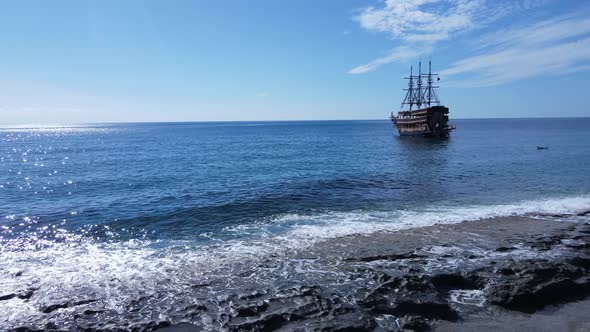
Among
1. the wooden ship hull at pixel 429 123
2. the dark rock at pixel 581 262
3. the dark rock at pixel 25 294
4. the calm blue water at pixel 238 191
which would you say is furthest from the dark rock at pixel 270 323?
the wooden ship hull at pixel 429 123

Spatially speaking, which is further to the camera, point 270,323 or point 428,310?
point 428,310

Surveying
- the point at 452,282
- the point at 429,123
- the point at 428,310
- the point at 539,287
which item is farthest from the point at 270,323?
the point at 429,123

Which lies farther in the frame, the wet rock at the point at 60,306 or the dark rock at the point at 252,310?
the wet rock at the point at 60,306

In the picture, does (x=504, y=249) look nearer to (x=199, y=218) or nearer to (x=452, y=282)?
(x=452, y=282)

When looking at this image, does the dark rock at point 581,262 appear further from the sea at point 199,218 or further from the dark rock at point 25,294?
the dark rock at point 25,294

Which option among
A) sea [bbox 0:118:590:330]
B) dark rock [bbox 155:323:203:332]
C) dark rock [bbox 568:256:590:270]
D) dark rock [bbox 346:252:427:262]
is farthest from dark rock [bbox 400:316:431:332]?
dark rock [bbox 568:256:590:270]

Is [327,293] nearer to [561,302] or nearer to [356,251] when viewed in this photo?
[356,251]

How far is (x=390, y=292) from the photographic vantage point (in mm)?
10727

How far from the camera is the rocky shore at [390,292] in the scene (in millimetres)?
9312

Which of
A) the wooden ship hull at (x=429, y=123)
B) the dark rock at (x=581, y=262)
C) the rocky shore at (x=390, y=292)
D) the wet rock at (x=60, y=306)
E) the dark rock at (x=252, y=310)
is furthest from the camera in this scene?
the wooden ship hull at (x=429, y=123)

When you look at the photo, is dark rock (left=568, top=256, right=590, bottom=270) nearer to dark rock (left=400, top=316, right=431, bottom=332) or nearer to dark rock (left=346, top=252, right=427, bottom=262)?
dark rock (left=346, top=252, right=427, bottom=262)

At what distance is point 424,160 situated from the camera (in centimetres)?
4684

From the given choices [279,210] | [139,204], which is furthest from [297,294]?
[139,204]

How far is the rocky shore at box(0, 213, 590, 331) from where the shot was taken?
931 centimetres
